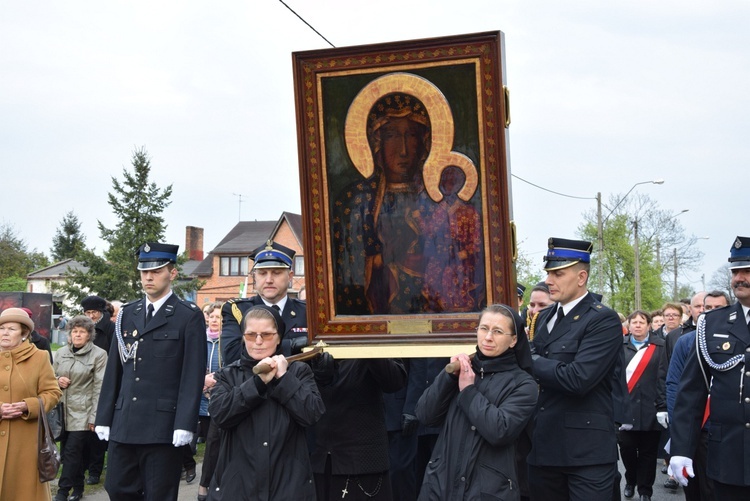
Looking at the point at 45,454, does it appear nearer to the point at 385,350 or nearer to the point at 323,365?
the point at 323,365

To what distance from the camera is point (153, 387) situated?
6.82 metres

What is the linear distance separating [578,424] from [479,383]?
1006mm

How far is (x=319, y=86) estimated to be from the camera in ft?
19.1

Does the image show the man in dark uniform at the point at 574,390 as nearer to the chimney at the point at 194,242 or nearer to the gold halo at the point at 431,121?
the gold halo at the point at 431,121

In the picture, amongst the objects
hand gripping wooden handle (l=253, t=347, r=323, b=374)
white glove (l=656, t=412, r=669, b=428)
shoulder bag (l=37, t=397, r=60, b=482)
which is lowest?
white glove (l=656, t=412, r=669, b=428)

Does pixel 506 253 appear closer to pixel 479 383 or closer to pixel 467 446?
pixel 479 383

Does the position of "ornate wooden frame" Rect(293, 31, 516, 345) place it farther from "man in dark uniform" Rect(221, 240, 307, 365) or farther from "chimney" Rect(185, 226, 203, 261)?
"chimney" Rect(185, 226, 203, 261)

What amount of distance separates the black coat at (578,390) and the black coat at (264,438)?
1522 mm

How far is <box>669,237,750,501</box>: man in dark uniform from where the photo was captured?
554 cm

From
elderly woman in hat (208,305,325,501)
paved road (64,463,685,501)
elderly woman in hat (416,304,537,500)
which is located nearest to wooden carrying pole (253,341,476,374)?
elderly woman in hat (208,305,325,501)

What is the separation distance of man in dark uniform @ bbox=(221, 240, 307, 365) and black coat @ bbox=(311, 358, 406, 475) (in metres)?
0.53

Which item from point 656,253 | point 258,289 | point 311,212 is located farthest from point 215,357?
point 656,253

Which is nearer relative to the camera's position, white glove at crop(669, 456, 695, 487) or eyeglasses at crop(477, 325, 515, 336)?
eyeglasses at crop(477, 325, 515, 336)

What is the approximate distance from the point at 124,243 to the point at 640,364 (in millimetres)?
40825
